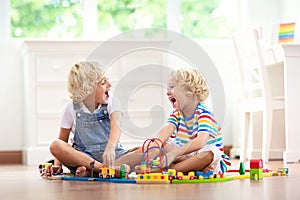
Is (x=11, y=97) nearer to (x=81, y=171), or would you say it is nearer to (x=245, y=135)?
(x=245, y=135)

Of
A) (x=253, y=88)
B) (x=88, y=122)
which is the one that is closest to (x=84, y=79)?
(x=88, y=122)

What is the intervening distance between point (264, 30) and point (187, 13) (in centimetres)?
64

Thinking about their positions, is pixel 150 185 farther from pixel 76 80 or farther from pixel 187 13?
pixel 187 13

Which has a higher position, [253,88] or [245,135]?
[253,88]

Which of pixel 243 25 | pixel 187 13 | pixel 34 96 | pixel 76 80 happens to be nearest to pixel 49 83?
pixel 34 96

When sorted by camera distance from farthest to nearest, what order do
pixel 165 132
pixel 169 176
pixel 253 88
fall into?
pixel 253 88 < pixel 165 132 < pixel 169 176

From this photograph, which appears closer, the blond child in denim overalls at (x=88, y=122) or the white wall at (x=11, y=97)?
the blond child in denim overalls at (x=88, y=122)

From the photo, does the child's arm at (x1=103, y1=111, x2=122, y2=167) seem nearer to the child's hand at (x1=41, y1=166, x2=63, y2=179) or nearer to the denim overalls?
the denim overalls

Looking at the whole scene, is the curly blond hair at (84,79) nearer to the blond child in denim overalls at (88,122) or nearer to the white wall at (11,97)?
the blond child in denim overalls at (88,122)

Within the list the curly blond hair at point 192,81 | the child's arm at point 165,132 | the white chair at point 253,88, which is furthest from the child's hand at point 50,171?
the white chair at point 253,88

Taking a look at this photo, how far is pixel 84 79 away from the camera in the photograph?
258 centimetres

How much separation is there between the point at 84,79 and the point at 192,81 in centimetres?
45

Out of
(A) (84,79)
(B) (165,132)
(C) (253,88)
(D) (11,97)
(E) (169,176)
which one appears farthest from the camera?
(D) (11,97)

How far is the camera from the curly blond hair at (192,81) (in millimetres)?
2426
